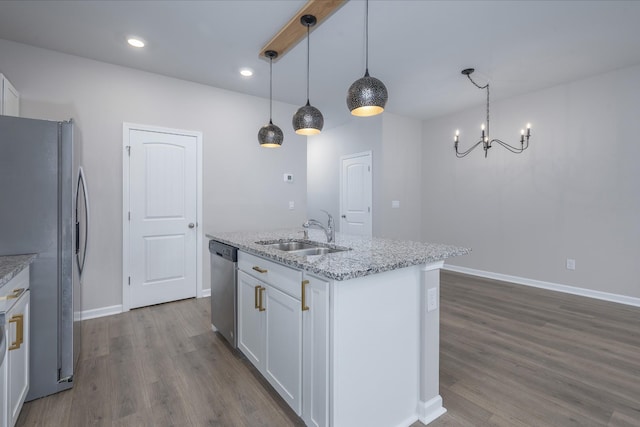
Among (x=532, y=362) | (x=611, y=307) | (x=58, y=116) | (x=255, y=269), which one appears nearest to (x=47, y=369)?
(x=255, y=269)

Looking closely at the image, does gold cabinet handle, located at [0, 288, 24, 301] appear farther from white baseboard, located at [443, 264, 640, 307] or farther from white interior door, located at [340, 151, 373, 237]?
white baseboard, located at [443, 264, 640, 307]

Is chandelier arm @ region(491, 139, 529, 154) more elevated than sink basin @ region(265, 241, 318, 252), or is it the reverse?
chandelier arm @ region(491, 139, 529, 154)

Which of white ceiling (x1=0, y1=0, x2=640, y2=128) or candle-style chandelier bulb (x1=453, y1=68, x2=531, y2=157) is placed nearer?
white ceiling (x1=0, y1=0, x2=640, y2=128)

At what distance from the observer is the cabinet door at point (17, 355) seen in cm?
147

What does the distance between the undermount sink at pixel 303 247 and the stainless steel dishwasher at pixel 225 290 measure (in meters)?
0.33

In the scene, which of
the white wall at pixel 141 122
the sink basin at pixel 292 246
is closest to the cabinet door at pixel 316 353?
the sink basin at pixel 292 246

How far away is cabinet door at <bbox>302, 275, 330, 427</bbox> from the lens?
1422 mm

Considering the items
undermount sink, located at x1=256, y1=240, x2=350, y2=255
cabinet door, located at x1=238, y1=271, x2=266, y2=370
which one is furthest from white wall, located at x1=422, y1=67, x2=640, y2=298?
cabinet door, located at x1=238, y1=271, x2=266, y2=370

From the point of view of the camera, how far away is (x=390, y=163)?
530 cm

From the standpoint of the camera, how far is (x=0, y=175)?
69.1 inches

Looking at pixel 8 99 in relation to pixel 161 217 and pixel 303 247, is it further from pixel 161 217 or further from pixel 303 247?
pixel 303 247

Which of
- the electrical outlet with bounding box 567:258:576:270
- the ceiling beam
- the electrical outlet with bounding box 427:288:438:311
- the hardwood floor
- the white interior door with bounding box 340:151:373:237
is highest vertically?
the ceiling beam

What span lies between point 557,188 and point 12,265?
5.41 m

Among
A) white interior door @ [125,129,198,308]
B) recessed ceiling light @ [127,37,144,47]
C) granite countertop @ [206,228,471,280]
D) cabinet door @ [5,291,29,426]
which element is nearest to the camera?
granite countertop @ [206,228,471,280]
